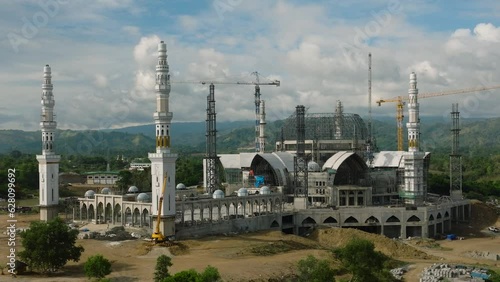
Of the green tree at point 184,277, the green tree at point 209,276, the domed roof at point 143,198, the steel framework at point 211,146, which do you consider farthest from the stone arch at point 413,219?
the green tree at point 184,277

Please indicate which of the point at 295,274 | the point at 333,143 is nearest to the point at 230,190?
the point at 333,143

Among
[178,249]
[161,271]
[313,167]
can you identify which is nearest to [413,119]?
[313,167]

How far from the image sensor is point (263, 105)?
13250 centimetres

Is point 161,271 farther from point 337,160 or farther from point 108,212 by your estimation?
point 337,160

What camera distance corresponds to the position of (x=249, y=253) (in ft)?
221

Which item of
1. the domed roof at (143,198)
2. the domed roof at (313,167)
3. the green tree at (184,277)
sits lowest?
the green tree at (184,277)

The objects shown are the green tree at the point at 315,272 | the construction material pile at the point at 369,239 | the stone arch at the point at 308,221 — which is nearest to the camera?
the green tree at the point at 315,272

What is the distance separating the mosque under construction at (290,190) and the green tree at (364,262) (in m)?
23.9

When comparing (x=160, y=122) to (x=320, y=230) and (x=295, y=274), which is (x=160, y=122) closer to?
(x=295, y=274)

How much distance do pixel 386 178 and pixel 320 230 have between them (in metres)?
25.3

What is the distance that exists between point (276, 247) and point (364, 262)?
1898 centimetres

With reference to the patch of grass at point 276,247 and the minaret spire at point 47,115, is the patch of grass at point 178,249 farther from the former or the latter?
the minaret spire at point 47,115

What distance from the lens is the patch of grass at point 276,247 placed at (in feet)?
225

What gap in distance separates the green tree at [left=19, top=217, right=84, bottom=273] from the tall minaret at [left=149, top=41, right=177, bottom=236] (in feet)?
43.2
